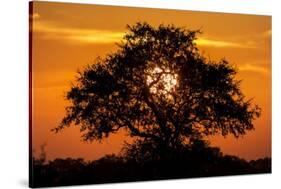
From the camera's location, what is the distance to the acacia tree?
33.4 feet

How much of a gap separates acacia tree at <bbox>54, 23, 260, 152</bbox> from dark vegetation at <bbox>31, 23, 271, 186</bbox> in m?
0.01

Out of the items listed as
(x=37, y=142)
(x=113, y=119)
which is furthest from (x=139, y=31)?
(x=37, y=142)

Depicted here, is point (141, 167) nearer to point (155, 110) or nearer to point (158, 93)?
point (155, 110)

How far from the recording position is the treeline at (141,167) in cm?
993

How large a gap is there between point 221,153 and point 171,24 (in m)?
1.70

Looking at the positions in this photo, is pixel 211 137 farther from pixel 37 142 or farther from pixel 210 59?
pixel 37 142

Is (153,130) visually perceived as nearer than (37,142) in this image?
No

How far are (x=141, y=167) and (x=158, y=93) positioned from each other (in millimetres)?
882

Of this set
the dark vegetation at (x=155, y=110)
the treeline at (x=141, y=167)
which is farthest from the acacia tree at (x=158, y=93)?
the treeline at (x=141, y=167)

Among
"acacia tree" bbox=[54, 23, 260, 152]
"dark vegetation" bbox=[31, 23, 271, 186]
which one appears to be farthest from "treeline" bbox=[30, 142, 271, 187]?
"acacia tree" bbox=[54, 23, 260, 152]

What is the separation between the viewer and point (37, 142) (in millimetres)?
9773

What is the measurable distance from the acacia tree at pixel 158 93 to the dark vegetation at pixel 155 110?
1cm

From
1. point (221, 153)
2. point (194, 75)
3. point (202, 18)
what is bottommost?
point (221, 153)

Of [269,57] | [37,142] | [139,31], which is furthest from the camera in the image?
[269,57]
